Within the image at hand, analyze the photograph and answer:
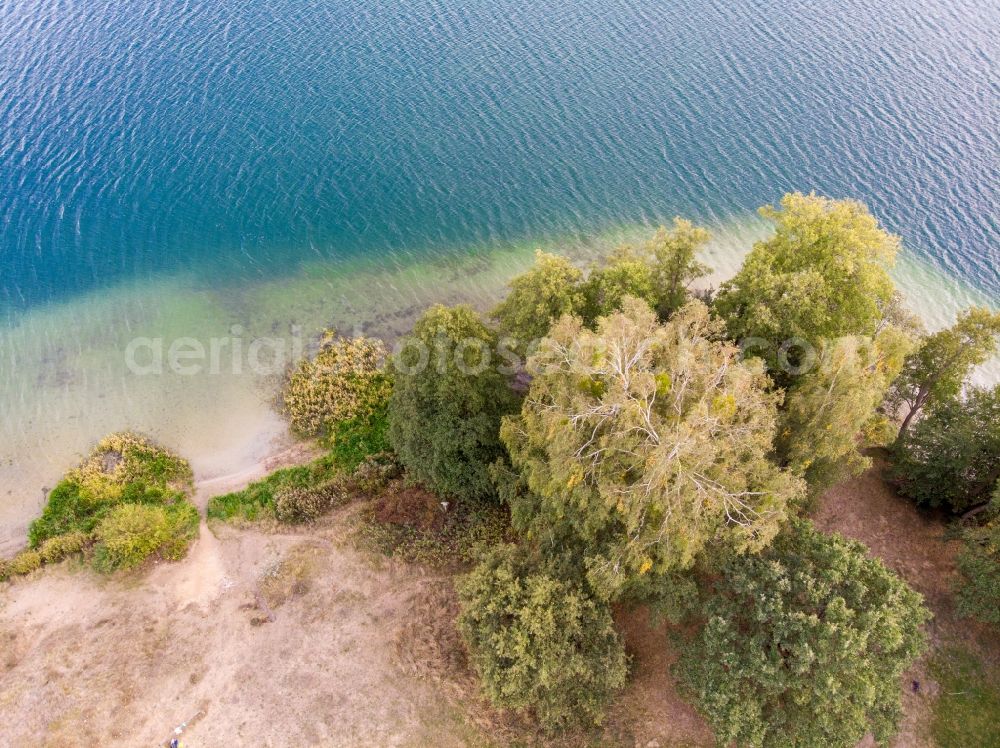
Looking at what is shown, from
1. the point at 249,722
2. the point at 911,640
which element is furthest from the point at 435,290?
the point at 911,640

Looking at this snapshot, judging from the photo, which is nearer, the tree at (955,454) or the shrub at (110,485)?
the tree at (955,454)

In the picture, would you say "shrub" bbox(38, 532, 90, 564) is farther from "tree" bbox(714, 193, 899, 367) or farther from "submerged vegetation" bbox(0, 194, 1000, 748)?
"tree" bbox(714, 193, 899, 367)

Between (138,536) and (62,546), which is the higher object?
(62,546)

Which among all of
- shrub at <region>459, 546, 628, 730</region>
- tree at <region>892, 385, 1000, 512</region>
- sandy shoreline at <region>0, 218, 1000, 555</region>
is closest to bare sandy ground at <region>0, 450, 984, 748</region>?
tree at <region>892, 385, 1000, 512</region>

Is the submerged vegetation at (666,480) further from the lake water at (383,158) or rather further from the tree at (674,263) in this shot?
the lake water at (383,158)

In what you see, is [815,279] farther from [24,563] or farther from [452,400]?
[24,563]

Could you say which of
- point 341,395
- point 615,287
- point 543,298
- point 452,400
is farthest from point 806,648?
point 341,395

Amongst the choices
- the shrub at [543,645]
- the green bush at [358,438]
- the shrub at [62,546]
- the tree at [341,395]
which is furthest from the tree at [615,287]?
the shrub at [62,546]
